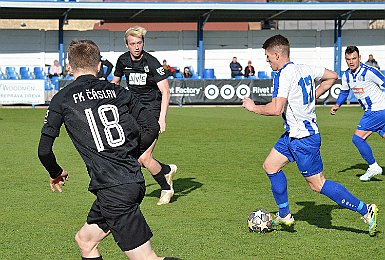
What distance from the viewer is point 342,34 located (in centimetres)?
3953

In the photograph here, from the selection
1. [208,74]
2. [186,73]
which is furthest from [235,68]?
[186,73]

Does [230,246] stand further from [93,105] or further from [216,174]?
[216,174]

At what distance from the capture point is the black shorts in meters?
5.10

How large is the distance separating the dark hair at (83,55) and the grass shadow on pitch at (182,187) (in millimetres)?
5390

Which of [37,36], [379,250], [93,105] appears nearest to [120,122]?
[93,105]

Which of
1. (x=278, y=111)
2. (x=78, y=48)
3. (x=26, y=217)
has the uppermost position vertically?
(x=78, y=48)

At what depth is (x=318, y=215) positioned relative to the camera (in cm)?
930

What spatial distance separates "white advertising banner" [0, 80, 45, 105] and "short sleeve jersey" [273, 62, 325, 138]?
933 inches

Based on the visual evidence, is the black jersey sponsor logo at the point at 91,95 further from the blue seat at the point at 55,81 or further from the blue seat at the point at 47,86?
the blue seat at the point at 55,81

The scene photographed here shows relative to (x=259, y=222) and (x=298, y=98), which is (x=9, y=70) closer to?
(x=259, y=222)

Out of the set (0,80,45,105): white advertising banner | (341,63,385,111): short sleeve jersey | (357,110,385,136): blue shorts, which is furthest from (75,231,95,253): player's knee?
(0,80,45,105): white advertising banner

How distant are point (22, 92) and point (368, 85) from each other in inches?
819

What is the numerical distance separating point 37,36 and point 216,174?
84.8 feet

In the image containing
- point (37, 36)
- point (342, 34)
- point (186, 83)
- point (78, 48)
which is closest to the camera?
point (78, 48)
